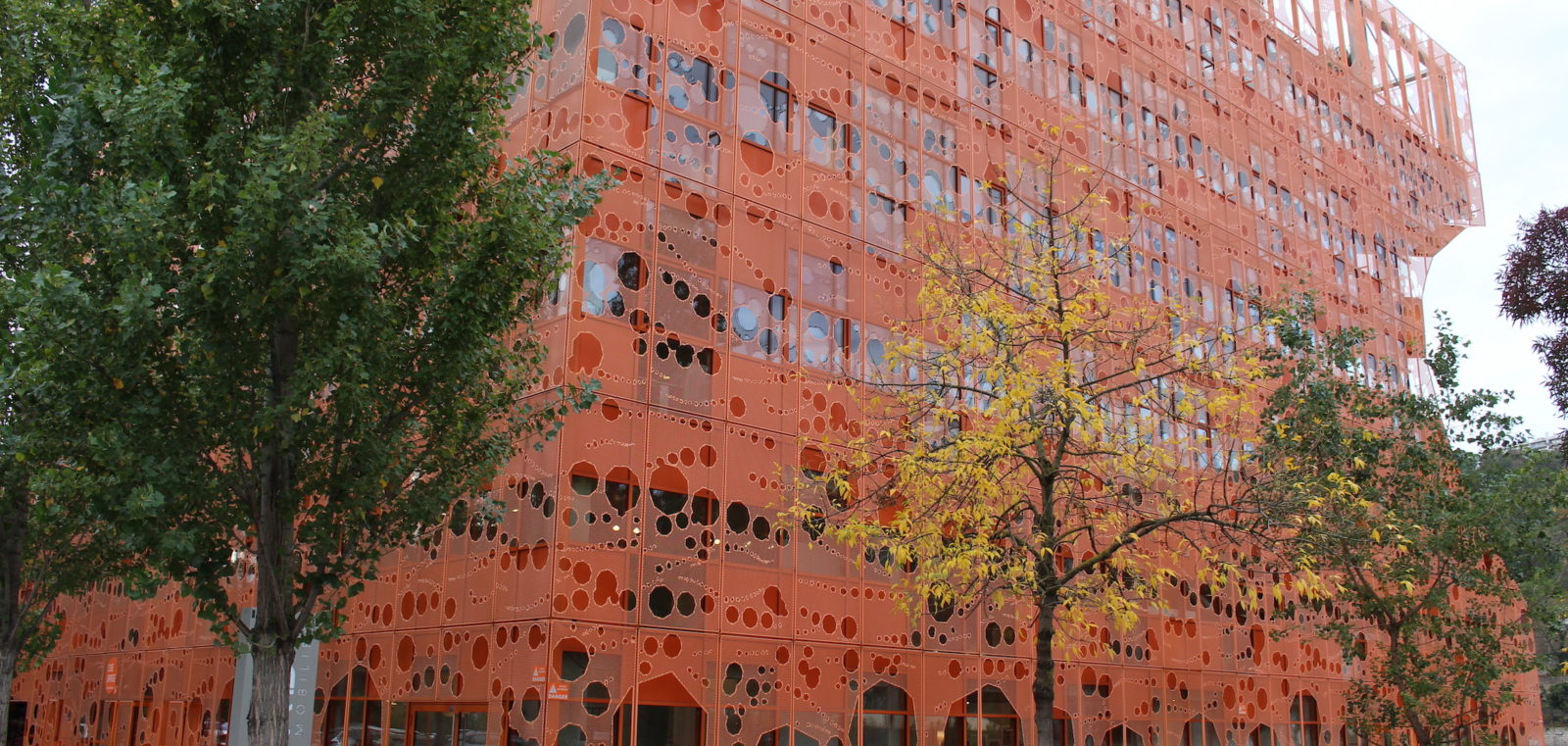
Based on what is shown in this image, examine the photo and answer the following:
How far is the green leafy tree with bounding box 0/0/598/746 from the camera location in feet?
36.7

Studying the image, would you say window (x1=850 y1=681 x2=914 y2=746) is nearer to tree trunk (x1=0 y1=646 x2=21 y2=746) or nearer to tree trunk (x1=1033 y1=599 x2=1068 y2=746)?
tree trunk (x1=1033 y1=599 x2=1068 y2=746)

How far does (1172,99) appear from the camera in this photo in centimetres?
3095

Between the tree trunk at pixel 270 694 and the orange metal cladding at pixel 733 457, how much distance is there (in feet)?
17.7

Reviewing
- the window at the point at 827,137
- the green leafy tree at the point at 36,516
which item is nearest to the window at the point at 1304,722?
the window at the point at 827,137

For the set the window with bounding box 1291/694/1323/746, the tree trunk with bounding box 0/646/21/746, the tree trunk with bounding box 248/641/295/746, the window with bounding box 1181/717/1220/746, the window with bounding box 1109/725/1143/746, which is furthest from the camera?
the window with bounding box 1291/694/1323/746

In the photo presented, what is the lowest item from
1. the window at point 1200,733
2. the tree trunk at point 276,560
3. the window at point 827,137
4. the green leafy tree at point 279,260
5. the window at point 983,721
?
the window at point 1200,733

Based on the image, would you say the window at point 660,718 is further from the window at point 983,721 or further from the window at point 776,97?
the window at point 776,97

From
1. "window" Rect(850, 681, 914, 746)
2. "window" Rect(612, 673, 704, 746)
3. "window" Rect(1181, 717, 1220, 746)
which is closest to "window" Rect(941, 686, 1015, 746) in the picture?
"window" Rect(850, 681, 914, 746)

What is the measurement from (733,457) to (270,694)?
887 centimetres

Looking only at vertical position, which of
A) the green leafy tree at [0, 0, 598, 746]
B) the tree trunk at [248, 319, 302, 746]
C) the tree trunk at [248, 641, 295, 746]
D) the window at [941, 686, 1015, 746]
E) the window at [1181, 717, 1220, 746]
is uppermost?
the green leafy tree at [0, 0, 598, 746]

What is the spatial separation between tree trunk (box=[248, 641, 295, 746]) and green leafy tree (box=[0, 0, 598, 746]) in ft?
0.08

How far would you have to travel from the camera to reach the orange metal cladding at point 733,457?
58.7 feet

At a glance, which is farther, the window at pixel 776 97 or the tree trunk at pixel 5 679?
the window at pixel 776 97

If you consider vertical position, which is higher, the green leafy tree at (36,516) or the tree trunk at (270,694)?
the green leafy tree at (36,516)
